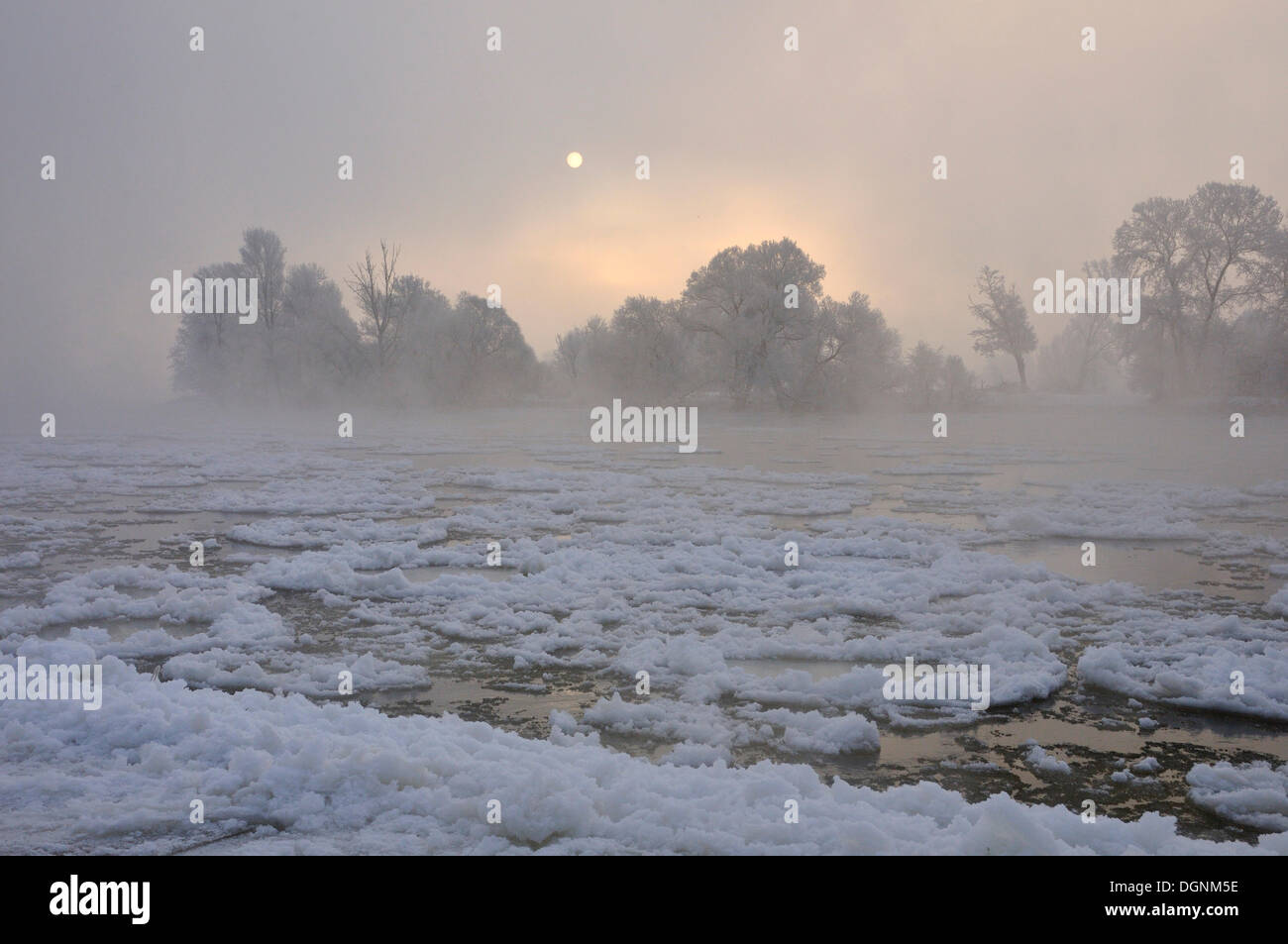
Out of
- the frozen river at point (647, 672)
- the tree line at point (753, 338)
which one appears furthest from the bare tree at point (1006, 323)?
the frozen river at point (647, 672)

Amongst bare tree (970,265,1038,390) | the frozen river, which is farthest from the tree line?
the frozen river

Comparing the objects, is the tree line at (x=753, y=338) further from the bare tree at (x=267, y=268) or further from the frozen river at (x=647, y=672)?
the frozen river at (x=647, y=672)

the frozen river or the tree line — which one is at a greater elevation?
the tree line

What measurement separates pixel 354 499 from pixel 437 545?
4.59m

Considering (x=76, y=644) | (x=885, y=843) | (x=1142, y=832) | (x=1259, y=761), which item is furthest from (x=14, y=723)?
(x=1259, y=761)

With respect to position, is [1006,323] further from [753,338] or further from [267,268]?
[267,268]

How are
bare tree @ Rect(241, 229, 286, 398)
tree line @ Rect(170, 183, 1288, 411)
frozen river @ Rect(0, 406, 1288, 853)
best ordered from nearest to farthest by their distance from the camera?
frozen river @ Rect(0, 406, 1288, 853) → tree line @ Rect(170, 183, 1288, 411) → bare tree @ Rect(241, 229, 286, 398)

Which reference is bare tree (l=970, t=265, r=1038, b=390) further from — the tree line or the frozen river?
the frozen river

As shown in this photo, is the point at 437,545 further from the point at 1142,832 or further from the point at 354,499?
the point at 1142,832

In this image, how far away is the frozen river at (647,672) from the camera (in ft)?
11.6

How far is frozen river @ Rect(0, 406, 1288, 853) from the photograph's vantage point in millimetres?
3537

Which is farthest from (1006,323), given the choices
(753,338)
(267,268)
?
(267,268)

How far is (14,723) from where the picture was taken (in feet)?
14.5

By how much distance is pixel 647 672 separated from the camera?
5.71 metres
